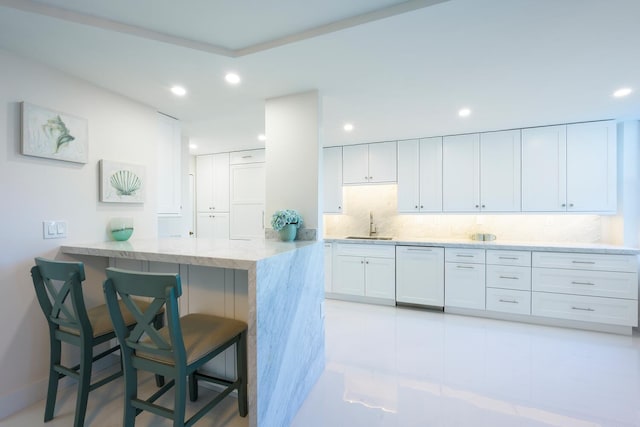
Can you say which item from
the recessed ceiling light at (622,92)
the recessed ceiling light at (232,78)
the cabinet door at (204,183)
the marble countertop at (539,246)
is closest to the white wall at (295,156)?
the recessed ceiling light at (232,78)

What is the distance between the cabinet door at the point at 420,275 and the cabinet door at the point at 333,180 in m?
1.21

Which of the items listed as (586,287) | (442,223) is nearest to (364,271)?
(442,223)

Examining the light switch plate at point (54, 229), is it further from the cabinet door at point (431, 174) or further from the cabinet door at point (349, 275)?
the cabinet door at point (431, 174)

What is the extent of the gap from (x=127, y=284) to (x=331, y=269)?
3.08 m

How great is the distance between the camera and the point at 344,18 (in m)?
1.57

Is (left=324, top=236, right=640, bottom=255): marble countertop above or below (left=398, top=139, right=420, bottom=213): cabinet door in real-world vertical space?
below

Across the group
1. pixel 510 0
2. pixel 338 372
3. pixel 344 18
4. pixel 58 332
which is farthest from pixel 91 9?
pixel 338 372

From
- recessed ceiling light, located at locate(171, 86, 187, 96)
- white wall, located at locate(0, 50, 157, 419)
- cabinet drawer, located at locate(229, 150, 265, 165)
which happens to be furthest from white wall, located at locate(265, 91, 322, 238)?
cabinet drawer, located at locate(229, 150, 265, 165)

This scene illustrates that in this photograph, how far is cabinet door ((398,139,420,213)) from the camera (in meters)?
4.01

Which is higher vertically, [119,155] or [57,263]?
[119,155]

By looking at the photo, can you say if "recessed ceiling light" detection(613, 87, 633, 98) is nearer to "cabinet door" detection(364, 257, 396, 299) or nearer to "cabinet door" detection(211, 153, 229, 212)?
"cabinet door" detection(364, 257, 396, 299)

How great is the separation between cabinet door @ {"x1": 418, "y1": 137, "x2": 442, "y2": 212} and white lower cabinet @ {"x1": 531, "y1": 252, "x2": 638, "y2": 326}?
1305mm

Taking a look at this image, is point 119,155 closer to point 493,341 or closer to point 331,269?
point 331,269

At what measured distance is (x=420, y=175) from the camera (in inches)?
157
